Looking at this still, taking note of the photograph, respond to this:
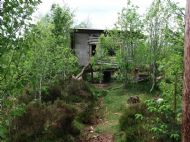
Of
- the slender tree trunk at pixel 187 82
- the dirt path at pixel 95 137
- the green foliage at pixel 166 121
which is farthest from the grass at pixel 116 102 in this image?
the slender tree trunk at pixel 187 82

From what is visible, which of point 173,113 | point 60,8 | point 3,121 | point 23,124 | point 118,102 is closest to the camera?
point 3,121

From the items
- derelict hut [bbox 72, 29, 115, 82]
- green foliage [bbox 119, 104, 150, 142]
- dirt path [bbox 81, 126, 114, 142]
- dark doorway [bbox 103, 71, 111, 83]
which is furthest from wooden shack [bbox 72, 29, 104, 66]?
green foliage [bbox 119, 104, 150, 142]

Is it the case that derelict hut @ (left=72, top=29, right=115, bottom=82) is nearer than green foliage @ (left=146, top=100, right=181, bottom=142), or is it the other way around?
green foliage @ (left=146, top=100, right=181, bottom=142)

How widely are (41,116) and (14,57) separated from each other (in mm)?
6487

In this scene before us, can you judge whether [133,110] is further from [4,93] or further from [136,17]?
[136,17]

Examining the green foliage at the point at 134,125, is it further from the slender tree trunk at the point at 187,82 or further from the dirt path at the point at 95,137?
the slender tree trunk at the point at 187,82

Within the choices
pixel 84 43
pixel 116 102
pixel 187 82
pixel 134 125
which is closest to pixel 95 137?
pixel 134 125

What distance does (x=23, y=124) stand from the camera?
43.5 ft

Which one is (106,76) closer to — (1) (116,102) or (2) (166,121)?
(1) (116,102)

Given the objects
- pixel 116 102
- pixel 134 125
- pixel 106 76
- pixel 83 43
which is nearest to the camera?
pixel 134 125

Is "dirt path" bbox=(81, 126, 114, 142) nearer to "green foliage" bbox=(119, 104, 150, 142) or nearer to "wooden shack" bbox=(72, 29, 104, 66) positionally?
"green foliage" bbox=(119, 104, 150, 142)

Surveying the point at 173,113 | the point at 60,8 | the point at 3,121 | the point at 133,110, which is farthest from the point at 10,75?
the point at 60,8

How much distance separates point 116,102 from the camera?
69.4 feet

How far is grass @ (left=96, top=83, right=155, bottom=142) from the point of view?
15234mm
